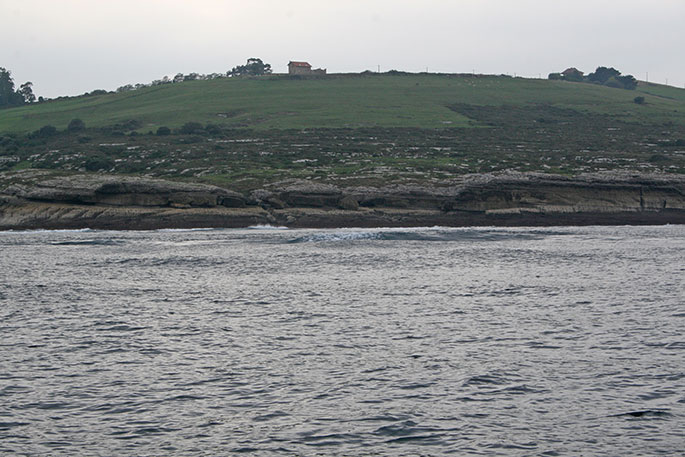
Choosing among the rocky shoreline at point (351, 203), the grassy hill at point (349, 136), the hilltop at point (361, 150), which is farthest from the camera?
the grassy hill at point (349, 136)

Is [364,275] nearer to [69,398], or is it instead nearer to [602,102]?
[69,398]

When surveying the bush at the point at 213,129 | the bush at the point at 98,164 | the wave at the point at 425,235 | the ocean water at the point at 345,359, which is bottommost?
the ocean water at the point at 345,359

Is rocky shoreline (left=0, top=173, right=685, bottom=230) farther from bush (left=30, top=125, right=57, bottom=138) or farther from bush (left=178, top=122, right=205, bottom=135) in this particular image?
bush (left=30, top=125, right=57, bottom=138)

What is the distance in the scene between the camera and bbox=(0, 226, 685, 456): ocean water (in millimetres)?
16359

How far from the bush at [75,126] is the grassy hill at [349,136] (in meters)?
3.89

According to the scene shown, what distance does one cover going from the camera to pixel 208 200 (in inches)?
3297

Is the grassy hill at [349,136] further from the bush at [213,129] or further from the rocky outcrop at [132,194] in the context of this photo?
the rocky outcrop at [132,194]

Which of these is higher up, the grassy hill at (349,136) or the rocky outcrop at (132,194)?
A: the grassy hill at (349,136)

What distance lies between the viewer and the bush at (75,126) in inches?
6230

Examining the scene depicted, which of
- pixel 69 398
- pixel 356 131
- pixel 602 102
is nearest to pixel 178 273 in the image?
pixel 69 398

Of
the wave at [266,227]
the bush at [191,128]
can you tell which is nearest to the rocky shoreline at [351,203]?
the wave at [266,227]

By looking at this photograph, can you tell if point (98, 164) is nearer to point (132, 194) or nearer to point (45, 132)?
point (132, 194)

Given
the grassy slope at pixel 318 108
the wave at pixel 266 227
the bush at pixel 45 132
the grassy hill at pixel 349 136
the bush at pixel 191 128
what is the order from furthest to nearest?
1. the grassy slope at pixel 318 108
2. the bush at pixel 45 132
3. the bush at pixel 191 128
4. the grassy hill at pixel 349 136
5. the wave at pixel 266 227

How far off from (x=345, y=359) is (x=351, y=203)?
61.2m
